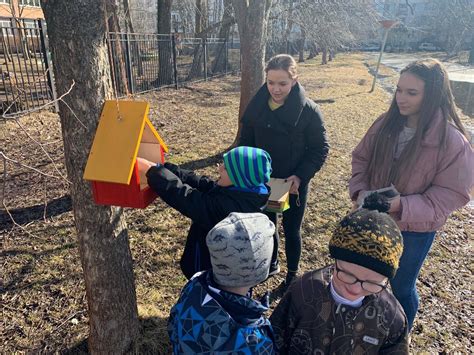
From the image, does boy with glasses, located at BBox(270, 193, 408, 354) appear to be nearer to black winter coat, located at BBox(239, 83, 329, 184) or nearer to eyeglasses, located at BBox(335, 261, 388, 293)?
eyeglasses, located at BBox(335, 261, 388, 293)

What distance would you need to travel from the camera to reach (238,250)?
1.37m

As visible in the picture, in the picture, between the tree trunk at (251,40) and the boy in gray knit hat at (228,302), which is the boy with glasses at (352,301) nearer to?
the boy in gray knit hat at (228,302)

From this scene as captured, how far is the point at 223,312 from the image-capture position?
1.34 meters

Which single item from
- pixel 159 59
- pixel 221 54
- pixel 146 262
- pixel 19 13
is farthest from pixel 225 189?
pixel 221 54

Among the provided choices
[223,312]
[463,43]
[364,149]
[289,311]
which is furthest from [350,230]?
[463,43]

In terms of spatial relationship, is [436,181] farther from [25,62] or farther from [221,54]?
[221,54]

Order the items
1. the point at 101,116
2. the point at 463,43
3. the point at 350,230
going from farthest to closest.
A: the point at 463,43
the point at 101,116
the point at 350,230

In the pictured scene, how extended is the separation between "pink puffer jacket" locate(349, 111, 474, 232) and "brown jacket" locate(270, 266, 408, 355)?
676 millimetres

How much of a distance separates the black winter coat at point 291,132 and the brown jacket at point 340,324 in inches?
52.6

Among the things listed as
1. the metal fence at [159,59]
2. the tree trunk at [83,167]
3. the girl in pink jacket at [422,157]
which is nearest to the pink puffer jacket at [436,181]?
the girl in pink jacket at [422,157]

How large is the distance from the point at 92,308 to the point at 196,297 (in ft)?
3.81

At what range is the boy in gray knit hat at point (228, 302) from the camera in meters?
1.32

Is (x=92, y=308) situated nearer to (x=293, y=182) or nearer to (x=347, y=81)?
(x=293, y=182)

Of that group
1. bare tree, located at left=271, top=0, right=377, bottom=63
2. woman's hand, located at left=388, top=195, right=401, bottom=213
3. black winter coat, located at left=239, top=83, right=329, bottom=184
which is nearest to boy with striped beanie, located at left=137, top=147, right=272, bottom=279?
woman's hand, located at left=388, top=195, right=401, bottom=213
